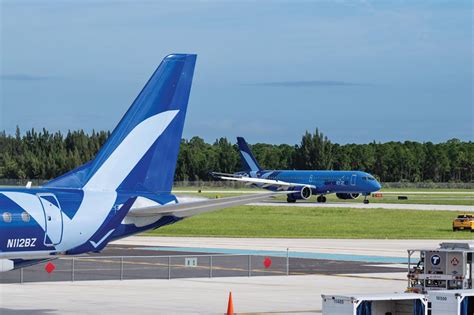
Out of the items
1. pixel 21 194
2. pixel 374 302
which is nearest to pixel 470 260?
pixel 374 302

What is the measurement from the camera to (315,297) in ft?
142

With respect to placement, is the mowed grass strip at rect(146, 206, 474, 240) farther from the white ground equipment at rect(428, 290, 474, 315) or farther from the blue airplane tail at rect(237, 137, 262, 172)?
the white ground equipment at rect(428, 290, 474, 315)

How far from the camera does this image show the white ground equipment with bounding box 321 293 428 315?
2936 cm

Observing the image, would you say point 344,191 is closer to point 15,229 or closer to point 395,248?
point 395,248

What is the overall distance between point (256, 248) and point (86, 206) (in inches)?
1560

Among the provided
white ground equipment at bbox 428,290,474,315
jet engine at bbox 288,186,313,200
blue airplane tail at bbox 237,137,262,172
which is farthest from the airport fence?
blue airplane tail at bbox 237,137,262,172

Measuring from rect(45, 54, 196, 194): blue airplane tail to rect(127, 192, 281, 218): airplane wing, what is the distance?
1294mm

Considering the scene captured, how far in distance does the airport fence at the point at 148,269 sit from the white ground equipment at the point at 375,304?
20.2 m

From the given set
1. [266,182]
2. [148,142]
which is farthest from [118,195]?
[266,182]

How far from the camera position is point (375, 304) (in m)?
30.2

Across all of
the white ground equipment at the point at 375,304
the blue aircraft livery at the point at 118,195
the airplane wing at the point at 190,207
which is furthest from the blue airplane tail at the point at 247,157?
the white ground equipment at the point at 375,304

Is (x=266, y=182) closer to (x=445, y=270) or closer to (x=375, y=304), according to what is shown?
(x=445, y=270)

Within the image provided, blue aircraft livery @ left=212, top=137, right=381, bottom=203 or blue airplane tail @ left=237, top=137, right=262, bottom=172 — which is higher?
blue airplane tail @ left=237, top=137, right=262, bottom=172

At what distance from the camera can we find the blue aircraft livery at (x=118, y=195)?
31.3 meters
